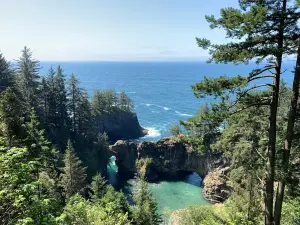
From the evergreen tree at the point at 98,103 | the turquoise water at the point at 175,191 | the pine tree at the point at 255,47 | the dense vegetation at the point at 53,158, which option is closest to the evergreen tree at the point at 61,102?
the dense vegetation at the point at 53,158

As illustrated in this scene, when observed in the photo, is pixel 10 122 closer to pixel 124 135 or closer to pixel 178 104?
pixel 124 135

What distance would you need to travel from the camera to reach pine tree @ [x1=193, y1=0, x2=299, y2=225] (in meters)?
9.06

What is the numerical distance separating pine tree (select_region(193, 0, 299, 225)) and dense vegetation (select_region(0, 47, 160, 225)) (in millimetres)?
7141

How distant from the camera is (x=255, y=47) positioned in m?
9.66

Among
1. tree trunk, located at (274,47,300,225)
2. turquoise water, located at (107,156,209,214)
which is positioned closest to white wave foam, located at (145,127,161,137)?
turquoise water, located at (107,156,209,214)

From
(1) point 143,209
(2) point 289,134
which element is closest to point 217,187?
(1) point 143,209

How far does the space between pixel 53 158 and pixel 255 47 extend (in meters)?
37.9

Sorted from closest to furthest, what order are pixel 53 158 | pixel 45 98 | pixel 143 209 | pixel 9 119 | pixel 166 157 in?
pixel 9 119
pixel 143 209
pixel 53 158
pixel 45 98
pixel 166 157

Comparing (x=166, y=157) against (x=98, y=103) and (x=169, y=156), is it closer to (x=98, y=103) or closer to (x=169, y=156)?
(x=169, y=156)

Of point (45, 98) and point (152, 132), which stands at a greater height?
point (45, 98)

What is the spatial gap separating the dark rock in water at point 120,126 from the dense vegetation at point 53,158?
1702 millimetres

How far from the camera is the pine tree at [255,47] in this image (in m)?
9.06

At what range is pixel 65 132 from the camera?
2000 inches

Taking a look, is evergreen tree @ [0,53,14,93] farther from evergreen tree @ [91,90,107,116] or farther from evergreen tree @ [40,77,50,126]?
evergreen tree @ [91,90,107,116]
